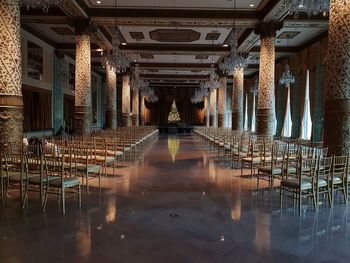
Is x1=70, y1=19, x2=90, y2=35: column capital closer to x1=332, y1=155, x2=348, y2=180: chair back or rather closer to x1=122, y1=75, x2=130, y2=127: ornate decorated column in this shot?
x1=332, y1=155, x2=348, y2=180: chair back

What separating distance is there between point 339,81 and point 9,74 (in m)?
7.06

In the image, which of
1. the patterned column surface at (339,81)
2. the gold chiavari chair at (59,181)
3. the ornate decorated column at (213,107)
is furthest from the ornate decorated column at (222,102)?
the gold chiavari chair at (59,181)

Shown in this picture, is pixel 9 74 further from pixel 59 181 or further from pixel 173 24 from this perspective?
pixel 173 24

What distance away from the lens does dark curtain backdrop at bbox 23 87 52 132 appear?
17.6 m

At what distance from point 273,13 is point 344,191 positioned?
27.6 ft

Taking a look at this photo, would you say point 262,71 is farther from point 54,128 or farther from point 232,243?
point 54,128

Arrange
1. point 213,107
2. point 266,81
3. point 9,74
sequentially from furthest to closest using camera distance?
point 213,107
point 266,81
point 9,74

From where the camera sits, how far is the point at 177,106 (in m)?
46.8

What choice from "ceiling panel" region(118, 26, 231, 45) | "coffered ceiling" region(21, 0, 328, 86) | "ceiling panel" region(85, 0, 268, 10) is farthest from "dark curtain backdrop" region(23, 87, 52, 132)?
"ceiling panel" region(85, 0, 268, 10)

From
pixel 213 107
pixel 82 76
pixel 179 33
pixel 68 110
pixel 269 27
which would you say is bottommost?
pixel 68 110

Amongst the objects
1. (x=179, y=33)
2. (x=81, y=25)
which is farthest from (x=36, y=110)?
(x=179, y=33)

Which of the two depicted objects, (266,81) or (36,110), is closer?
(266,81)

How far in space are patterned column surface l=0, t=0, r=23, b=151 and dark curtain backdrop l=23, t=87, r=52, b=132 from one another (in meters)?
9.65

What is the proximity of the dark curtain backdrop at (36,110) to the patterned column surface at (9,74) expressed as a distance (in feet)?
31.7
